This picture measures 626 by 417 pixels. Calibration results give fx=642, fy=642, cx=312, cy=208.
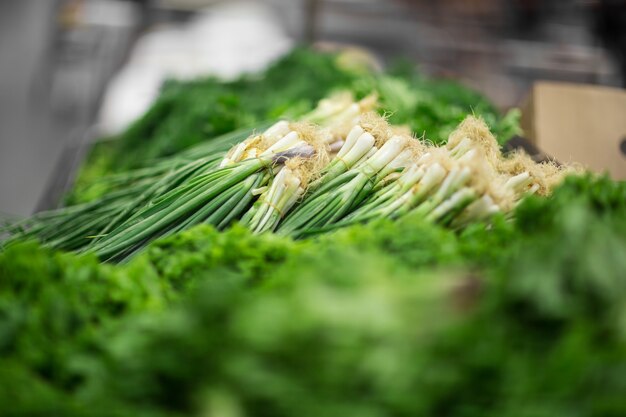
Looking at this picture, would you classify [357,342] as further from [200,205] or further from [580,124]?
[580,124]

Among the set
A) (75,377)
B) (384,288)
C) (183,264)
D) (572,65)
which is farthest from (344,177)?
(572,65)

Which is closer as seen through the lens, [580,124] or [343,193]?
[343,193]

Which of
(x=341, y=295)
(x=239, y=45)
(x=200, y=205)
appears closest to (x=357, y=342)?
(x=341, y=295)

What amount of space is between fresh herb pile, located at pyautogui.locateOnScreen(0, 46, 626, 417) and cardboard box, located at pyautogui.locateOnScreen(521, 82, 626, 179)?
89 cm

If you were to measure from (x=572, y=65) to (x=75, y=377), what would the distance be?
650cm

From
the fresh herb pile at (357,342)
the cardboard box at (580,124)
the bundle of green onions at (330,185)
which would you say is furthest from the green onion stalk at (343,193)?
the cardboard box at (580,124)

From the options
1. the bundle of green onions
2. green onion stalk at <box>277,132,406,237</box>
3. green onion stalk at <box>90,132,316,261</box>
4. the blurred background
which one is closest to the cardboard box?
the bundle of green onions

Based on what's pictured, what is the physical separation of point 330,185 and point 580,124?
146cm

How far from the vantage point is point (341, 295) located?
115 centimetres

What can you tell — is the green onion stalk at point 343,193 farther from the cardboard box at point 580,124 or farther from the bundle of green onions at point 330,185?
the cardboard box at point 580,124

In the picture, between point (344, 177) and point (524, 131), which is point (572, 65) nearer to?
point (524, 131)

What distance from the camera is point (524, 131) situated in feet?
10.1

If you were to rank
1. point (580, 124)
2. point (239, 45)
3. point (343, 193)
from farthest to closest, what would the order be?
point (239, 45) → point (580, 124) → point (343, 193)

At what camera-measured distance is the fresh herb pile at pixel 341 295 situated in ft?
3.57
